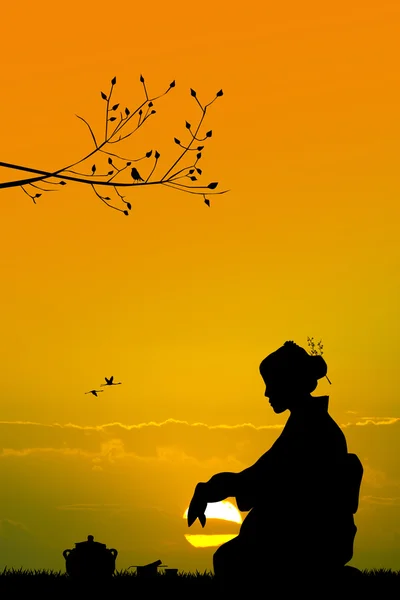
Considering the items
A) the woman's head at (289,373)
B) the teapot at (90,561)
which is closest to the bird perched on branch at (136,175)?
the woman's head at (289,373)

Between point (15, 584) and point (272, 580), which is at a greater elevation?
point (15, 584)

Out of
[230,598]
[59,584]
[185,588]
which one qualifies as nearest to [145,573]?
[185,588]

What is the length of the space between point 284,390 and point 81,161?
8.65 feet

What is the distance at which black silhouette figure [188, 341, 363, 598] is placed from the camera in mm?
10789

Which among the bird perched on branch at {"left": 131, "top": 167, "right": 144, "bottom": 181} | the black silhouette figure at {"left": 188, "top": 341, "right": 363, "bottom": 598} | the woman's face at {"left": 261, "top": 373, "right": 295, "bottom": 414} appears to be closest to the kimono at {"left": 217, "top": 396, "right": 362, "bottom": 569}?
the black silhouette figure at {"left": 188, "top": 341, "right": 363, "bottom": 598}

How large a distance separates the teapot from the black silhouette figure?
6.06m

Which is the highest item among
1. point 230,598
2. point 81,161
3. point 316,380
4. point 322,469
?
point 81,161

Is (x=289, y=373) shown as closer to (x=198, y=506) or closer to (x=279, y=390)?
(x=279, y=390)

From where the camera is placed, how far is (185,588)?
54.2 feet

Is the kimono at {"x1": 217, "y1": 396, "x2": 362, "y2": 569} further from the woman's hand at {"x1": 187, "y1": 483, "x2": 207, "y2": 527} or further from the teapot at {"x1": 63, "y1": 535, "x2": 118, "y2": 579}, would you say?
the teapot at {"x1": 63, "y1": 535, "x2": 118, "y2": 579}

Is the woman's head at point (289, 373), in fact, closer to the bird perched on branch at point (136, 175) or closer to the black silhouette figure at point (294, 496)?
the black silhouette figure at point (294, 496)

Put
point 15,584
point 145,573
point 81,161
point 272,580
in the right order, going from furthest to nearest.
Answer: point 15,584, point 145,573, point 81,161, point 272,580

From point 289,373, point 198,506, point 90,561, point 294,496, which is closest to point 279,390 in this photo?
point 289,373

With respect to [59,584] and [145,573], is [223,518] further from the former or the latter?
[59,584]
